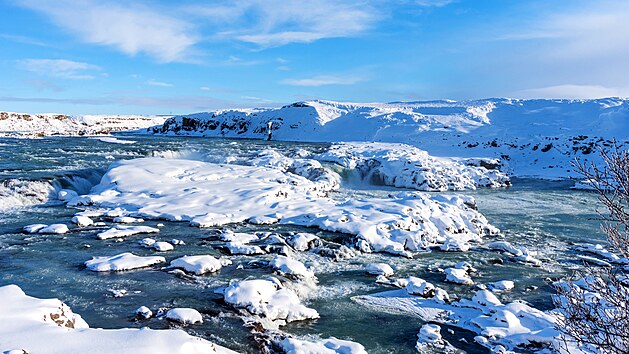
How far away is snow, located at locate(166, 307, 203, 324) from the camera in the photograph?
25.3 ft

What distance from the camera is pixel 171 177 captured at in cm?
2056

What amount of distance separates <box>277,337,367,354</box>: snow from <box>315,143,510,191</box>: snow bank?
2209cm

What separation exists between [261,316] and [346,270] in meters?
3.68

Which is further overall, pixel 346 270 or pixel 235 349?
pixel 346 270

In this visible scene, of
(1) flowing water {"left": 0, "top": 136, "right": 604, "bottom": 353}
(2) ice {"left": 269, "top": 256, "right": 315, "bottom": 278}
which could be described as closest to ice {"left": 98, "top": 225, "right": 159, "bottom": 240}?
(1) flowing water {"left": 0, "top": 136, "right": 604, "bottom": 353}

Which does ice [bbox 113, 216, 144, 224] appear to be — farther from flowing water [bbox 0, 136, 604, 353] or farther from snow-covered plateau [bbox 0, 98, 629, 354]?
flowing water [bbox 0, 136, 604, 353]

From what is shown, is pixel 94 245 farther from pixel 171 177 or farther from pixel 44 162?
pixel 44 162

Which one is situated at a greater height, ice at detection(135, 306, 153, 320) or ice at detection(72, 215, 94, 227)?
ice at detection(72, 215, 94, 227)

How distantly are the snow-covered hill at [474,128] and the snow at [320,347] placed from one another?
2798 cm

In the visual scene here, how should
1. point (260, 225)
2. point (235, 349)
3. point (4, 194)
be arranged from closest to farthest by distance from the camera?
point (235, 349) → point (260, 225) → point (4, 194)

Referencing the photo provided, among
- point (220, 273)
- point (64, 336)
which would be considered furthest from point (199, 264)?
point (64, 336)

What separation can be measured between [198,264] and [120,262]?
1.77 m

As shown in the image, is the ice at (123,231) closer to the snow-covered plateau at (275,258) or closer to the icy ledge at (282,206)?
the snow-covered plateau at (275,258)

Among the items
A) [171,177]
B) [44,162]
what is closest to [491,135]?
[171,177]
